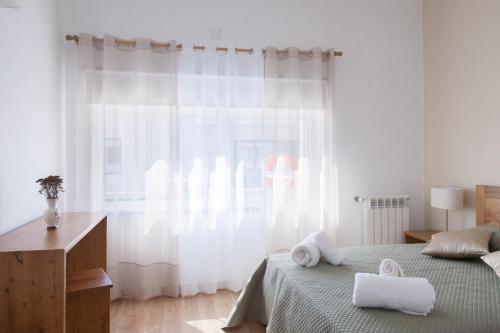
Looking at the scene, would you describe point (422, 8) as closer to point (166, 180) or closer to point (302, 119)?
point (302, 119)

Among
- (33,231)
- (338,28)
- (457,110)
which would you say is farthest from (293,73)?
(33,231)

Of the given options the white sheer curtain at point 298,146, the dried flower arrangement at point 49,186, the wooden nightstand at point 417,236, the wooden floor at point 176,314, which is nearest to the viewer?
the dried flower arrangement at point 49,186

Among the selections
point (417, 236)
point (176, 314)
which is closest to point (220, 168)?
point (176, 314)

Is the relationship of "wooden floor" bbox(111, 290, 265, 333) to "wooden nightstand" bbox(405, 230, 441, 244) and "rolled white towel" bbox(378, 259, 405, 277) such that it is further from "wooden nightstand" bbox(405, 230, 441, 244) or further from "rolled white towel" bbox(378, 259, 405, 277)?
"wooden nightstand" bbox(405, 230, 441, 244)

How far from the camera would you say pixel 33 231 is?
1.84 m

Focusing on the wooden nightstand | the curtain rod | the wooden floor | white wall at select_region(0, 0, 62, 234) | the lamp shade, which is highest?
the curtain rod

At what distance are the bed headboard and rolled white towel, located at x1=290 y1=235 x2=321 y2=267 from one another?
1.69 metres

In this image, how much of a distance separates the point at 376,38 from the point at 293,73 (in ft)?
3.57

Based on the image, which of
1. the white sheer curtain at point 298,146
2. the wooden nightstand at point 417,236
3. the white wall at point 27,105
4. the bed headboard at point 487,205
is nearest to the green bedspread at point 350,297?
the wooden nightstand at point 417,236

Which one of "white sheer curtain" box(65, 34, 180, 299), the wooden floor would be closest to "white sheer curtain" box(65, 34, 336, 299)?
"white sheer curtain" box(65, 34, 180, 299)

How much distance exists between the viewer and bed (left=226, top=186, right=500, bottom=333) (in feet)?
4.42

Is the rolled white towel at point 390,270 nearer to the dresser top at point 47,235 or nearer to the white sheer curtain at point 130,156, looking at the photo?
the dresser top at point 47,235

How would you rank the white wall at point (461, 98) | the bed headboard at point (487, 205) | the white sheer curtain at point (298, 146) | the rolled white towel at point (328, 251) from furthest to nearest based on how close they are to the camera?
1. the white sheer curtain at point (298, 146)
2. the white wall at point (461, 98)
3. the bed headboard at point (487, 205)
4. the rolled white towel at point (328, 251)

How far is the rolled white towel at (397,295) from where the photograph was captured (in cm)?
142
